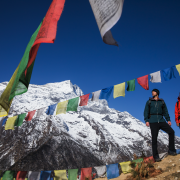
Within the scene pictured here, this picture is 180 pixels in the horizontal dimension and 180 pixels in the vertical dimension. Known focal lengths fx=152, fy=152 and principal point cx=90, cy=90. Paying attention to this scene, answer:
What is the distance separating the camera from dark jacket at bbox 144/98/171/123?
406 cm

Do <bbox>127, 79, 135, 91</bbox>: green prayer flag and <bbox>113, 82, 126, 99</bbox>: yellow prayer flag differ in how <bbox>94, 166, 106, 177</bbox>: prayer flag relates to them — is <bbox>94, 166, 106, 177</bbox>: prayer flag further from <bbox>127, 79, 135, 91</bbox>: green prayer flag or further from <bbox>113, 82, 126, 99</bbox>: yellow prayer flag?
<bbox>127, 79, 135, 91</bbox>: green prayer flag

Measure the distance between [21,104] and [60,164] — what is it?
213 feet

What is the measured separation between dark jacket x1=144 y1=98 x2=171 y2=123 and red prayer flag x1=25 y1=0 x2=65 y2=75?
11.2 ft

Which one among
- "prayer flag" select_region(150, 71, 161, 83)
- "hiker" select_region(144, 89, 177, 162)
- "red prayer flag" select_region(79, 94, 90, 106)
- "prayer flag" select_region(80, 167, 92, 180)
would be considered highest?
"prayer flag" select_region(150, 71, 161, 83)

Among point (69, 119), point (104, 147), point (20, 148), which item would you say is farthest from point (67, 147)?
point (69, 119)

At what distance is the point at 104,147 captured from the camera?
93125 mm

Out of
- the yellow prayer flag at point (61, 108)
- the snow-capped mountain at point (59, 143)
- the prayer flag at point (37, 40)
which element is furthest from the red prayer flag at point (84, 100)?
the snow-capped mountain at point (59, 143)

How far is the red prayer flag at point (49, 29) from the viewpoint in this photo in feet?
4.82

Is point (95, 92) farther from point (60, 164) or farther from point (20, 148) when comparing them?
point (20, 148)

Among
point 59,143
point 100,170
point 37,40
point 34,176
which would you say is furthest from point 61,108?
point 59,143

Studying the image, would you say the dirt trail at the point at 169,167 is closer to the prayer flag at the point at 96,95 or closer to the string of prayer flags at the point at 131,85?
the string of prayer flags at the point at 131,85

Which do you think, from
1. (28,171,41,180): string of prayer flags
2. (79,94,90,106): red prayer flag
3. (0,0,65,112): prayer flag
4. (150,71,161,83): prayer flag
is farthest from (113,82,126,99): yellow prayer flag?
(0,0,65,112): prayer flag

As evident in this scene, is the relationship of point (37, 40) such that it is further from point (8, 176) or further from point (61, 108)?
point (61, 108)

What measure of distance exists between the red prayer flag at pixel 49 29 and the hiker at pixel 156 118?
134 inches
